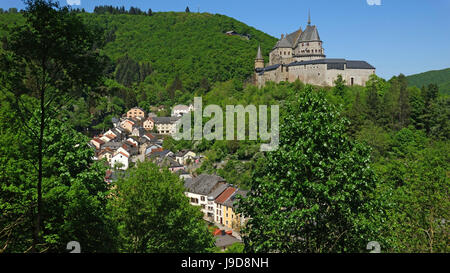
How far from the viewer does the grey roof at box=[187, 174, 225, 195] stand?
43037 millimetres

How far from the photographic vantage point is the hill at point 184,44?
11869cm

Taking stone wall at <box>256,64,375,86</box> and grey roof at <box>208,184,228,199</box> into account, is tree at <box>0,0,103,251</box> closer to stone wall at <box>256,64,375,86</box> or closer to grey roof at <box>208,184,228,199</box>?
grey roof at <box>208,184,228,199</box>

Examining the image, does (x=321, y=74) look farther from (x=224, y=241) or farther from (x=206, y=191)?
(x=224, y=241)

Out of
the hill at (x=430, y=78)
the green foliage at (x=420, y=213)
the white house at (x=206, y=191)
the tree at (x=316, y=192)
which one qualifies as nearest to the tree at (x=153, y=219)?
the tree at (x=316, y=192)

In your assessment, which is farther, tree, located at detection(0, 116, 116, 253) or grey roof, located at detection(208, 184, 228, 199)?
grey roof, located at detection(208, 184, 228, 199)

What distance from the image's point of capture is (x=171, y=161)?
56.0 m

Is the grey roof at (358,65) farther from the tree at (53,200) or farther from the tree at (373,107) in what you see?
the tree at (53,200)

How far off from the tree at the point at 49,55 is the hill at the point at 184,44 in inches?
3855

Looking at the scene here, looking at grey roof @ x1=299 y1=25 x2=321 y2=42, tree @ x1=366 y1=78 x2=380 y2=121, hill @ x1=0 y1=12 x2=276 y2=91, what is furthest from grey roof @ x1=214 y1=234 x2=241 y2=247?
hill @ x1=0 y1=12 x2=276 y2=91

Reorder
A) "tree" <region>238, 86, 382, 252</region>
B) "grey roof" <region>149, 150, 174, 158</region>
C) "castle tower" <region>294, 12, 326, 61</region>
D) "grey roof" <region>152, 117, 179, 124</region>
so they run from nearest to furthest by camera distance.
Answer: "tree" <region>238, 86, 382, 252</region>
"grey roof" <region>149, 150, 174, 158</region>
"castle tower" <region>294, 12, 326, 61</region>
"grey roof" <region>152, 117, 179, 124</region>

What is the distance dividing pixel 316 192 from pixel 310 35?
229 ft

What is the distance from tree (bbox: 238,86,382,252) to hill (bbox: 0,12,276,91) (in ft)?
319

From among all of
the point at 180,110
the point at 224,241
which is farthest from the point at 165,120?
the point at 224,241

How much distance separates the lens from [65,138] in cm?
1273
